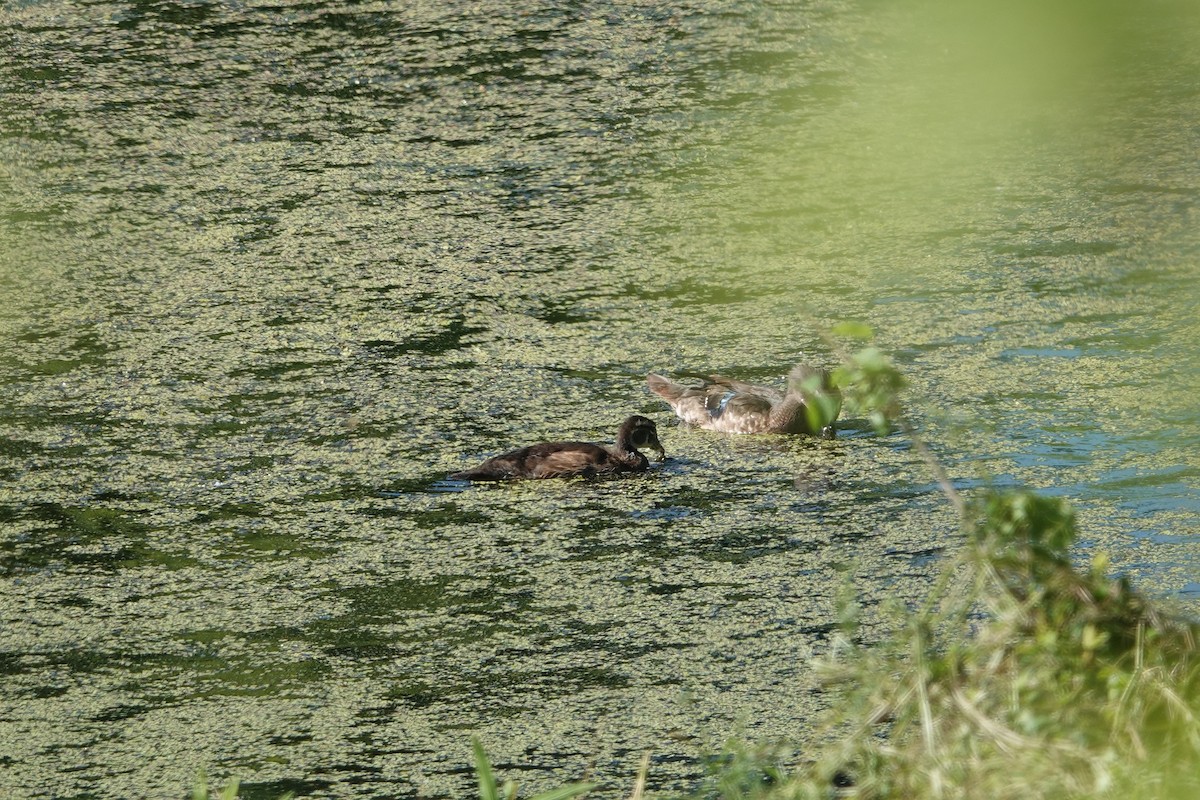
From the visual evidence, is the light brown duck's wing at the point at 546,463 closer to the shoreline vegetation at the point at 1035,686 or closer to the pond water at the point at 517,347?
the pond water at the point at 517,347

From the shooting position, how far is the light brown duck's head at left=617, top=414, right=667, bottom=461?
12.3ft

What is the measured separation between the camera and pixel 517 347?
4.24 m

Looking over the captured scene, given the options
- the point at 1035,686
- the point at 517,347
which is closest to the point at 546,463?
the point at 517,347

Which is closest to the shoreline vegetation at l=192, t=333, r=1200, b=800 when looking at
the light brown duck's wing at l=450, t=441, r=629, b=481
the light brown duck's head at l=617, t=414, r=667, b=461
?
the light brown duck's wing at l=450, t=441, r=629, b=481

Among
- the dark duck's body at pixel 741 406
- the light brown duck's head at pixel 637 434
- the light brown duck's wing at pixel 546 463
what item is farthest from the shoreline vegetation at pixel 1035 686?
the dark duck's body at pixel 741 406

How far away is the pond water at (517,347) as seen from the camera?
272 cm

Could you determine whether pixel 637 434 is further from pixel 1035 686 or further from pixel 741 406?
pixel 1035 686

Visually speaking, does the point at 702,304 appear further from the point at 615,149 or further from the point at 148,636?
the point at 148,636

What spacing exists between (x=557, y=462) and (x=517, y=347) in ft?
2.29

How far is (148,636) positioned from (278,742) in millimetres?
511

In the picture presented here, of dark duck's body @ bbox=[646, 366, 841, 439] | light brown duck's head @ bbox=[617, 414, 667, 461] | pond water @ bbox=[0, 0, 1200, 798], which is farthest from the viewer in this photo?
dark duck's body @ bbox=[646, 366, 841, 439]

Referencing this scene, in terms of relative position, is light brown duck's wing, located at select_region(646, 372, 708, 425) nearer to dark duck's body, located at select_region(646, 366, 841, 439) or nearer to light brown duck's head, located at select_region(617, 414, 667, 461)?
dark duck's body, located at select_region(646, 366, 841, 439)

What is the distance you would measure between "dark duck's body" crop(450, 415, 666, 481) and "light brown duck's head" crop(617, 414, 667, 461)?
3 centimetres

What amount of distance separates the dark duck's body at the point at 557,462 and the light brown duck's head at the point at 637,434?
28 mm
